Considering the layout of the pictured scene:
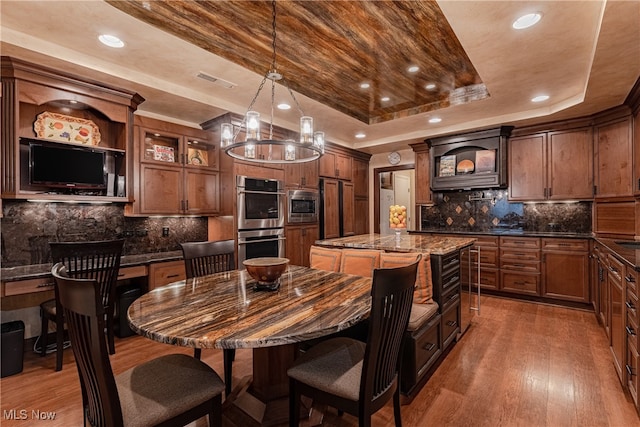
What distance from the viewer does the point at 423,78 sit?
128 inches

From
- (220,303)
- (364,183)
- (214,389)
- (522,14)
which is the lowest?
(214,389)

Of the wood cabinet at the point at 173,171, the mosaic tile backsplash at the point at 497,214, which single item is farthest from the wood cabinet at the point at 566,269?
the wood cabinet at the point at 173,171

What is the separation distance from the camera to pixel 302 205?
15.3ft

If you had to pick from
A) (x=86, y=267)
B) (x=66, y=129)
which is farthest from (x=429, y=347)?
(x=66, y=129)

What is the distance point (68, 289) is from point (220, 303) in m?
0.64

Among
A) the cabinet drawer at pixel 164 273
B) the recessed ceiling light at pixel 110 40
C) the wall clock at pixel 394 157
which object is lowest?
the cabinet drawer at pixel 164 273

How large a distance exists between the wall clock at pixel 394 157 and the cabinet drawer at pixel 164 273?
447cm

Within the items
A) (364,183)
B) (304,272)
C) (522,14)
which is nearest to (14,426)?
(304,272)

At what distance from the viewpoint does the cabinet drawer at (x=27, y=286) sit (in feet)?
7.79

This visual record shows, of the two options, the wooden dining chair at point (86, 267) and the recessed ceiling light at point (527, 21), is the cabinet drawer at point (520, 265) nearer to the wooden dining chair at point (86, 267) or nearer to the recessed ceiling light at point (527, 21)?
the recessed ceiling light at point (527, 21)

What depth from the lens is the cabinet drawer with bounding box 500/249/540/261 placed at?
4086 millimetres

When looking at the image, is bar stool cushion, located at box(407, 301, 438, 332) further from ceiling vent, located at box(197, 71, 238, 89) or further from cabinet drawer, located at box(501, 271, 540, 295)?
ceiling vent, located at box(197, 71, 238, 89)

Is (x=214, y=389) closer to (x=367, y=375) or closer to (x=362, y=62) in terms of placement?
(x=367, y=375)

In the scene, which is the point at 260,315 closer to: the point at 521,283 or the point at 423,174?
the point at 521,283
